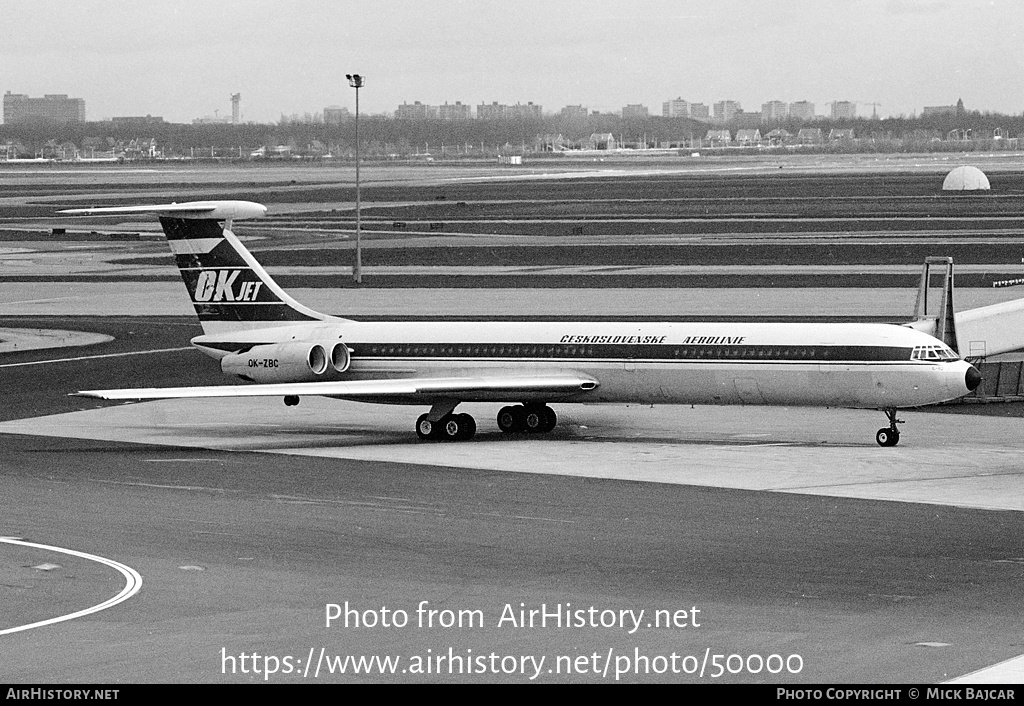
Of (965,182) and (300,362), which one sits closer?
(300,362)

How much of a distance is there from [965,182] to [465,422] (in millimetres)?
152788

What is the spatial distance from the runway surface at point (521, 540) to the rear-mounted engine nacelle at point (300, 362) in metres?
1.59

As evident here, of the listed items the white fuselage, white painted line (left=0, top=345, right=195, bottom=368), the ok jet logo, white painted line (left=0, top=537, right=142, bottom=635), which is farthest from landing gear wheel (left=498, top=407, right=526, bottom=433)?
white painted line (left=0, top=345, right=195, bottom=368)

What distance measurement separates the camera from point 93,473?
39750mm

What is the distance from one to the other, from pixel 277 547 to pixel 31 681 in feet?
32.3

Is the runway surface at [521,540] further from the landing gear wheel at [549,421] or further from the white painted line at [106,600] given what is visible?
the landing gear wheel at [549,421]

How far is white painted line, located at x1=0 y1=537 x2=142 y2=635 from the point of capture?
24.3m

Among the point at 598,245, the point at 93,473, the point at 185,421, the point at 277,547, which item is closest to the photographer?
the point at 277,547

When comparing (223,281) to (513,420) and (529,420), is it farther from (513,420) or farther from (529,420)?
(529,420)

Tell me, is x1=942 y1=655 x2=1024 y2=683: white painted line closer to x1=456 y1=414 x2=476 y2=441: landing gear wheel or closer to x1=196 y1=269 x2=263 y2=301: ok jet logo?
x1=456 y1=414 x2=476 y2=441: landing gear wheel

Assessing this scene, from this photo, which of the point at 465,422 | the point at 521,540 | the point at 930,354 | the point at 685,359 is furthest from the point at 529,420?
the point at 521,540

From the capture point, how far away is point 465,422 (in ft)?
152
